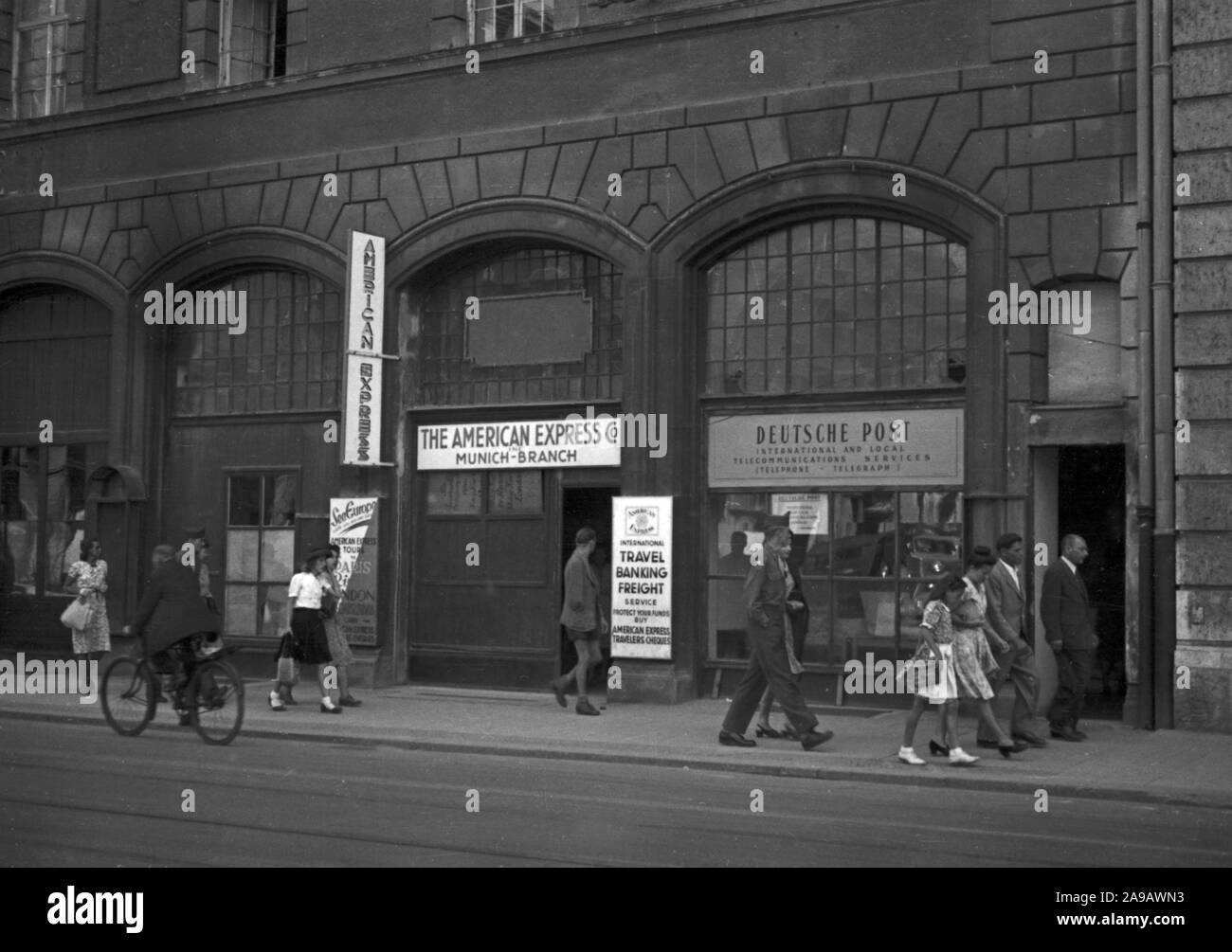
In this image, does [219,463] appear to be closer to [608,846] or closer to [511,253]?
[511,253]

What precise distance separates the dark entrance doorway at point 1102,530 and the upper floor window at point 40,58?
48.7 feet

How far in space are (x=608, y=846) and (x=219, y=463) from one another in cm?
1349

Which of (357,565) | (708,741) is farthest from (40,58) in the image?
(708,741)

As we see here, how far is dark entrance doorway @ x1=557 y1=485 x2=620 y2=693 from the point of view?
19109mm

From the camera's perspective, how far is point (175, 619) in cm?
1451

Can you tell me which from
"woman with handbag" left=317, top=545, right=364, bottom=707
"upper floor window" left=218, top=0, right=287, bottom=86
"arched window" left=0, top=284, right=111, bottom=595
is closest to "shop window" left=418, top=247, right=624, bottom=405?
"woman with handbag" left=317, top=545, right=364, bottom=707

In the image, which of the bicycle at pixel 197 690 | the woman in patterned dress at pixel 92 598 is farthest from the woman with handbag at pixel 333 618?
the woman in patterned dress at pixel 92 598

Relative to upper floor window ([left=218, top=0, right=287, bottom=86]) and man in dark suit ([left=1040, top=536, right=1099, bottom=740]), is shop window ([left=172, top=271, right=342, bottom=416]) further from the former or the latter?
man in dark suit ([left=1040, top=536, right=1099, bottom=740])

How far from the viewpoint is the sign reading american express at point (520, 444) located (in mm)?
18719

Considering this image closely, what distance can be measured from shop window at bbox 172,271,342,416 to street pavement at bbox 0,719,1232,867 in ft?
24.4

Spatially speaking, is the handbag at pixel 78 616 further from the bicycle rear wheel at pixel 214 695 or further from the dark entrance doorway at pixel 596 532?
the dark entrance doorway at pixel 596 532

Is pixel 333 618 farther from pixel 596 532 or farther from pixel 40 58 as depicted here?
pixel 40 58

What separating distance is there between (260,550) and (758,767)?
9.73 metres

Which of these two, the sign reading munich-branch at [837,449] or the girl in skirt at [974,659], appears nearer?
the girl in skirt at [974,659]
